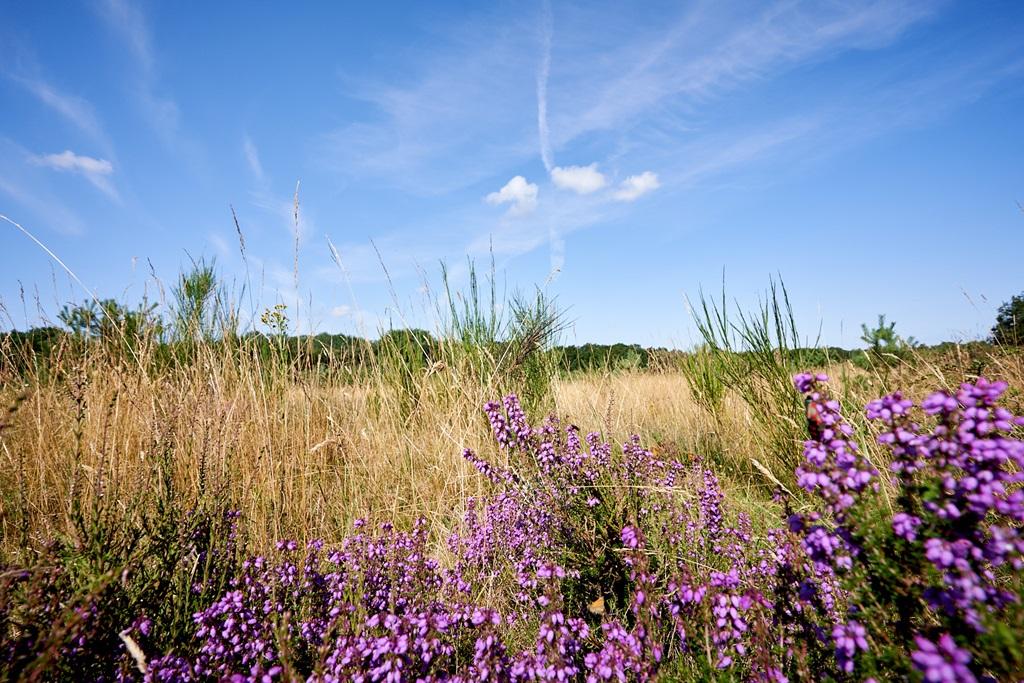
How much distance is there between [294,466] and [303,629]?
1841 millimetres

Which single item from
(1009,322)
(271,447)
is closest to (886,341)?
(1009,322)

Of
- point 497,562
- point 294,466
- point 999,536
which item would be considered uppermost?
point 999,536

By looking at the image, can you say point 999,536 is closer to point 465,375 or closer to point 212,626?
point 212,626

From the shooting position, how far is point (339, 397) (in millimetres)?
4621

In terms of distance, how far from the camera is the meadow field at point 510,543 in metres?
0.95

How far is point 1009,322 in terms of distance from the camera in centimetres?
775

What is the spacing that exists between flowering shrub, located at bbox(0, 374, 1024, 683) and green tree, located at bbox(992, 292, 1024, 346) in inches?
A: 297

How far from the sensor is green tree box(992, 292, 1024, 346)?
6.81 meters

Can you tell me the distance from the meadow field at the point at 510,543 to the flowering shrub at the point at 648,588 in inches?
0.4

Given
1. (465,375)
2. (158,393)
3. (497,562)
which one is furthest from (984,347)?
(158,393)

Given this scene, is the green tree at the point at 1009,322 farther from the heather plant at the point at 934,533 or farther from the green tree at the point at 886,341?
the heather plant at the point at 934,533

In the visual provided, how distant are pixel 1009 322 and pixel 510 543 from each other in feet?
33.5

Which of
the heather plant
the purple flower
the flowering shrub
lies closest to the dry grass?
the flowering shrub

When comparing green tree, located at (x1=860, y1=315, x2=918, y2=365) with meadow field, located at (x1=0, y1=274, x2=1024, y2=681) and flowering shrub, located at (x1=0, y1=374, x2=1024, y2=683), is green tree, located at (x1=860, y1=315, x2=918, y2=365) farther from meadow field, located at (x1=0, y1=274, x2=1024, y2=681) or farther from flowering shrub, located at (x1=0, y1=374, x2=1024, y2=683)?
flowering shrub, located at (x1=0, y1=374, x2=1024, y2=683)
